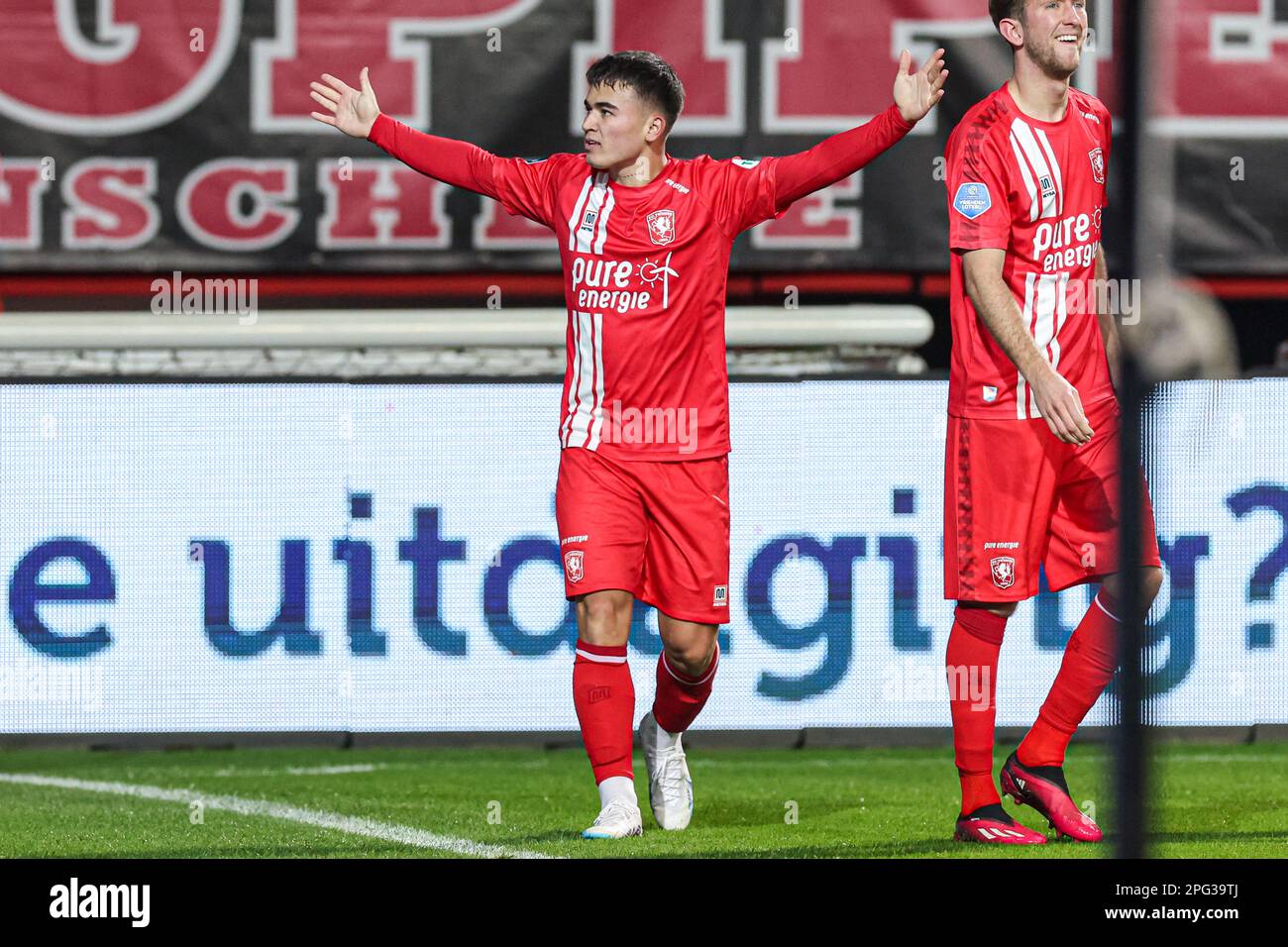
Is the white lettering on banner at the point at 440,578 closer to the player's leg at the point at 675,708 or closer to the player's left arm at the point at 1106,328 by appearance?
the player's leg at the point at 675,708

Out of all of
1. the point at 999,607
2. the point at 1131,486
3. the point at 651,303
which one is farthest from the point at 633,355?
the point at 1131,486

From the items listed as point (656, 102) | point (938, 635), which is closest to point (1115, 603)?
point (656, 102)

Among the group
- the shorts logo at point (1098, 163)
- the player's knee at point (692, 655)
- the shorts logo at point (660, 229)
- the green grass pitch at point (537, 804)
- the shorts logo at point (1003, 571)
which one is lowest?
the green grass pitch at point (537, 804)

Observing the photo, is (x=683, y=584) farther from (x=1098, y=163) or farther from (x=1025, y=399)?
(x=1098, y=163)

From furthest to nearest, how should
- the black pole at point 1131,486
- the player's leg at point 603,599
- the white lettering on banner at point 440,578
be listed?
1. the white lettering on banner at point 440,578
2. the player's leg at point 603,599
3. the black pole at point 1131,486

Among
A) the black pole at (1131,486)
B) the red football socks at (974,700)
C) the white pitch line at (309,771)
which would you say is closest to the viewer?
the black pole at (1131,486)

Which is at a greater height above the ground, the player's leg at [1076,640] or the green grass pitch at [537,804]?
the player's leg at [1076,640]

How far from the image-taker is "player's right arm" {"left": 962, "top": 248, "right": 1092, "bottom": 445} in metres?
4.19

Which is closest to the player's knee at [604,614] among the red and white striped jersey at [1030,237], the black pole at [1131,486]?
the red and white striped jersey at [1030,237]

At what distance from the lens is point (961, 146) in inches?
180

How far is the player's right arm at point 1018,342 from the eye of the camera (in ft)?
13.8

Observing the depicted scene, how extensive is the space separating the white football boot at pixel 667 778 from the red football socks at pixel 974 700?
0.74m

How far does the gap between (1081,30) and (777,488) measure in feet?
8.31

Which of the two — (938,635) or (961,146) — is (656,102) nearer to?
(961,146)
